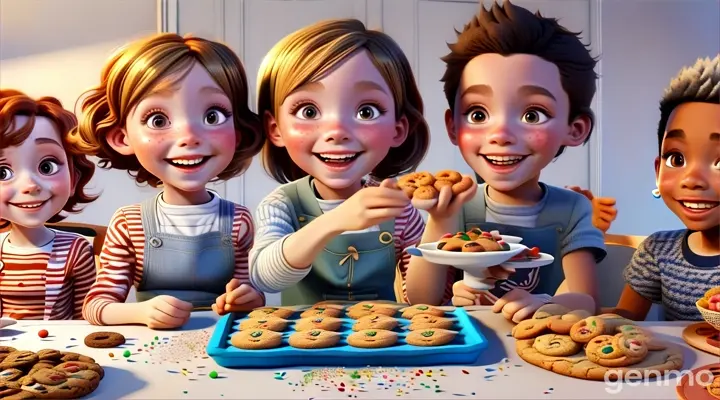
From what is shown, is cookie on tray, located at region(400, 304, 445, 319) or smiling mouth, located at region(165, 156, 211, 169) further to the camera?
smiling mouth, located at region(165, 156, 211, 169)

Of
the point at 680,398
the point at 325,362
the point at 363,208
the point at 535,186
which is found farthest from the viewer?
the point at 535,186

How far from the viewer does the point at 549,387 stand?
92 cm

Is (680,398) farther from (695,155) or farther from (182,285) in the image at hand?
(182,285)

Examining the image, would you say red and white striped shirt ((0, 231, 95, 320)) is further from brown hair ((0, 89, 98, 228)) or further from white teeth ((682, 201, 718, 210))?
white teeth ((682, 201, 718, 210))

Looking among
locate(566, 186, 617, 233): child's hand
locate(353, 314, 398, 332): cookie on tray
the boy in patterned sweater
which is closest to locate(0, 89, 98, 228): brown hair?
locate(353, 314, 398, 332): cookie on tray

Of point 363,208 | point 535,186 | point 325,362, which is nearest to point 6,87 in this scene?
point 363,208

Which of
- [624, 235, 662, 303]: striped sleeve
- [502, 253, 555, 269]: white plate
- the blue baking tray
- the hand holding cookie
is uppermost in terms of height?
the hand holding cookie

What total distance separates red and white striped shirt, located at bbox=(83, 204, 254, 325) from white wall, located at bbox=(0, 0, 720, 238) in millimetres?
44

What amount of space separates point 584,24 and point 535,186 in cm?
37

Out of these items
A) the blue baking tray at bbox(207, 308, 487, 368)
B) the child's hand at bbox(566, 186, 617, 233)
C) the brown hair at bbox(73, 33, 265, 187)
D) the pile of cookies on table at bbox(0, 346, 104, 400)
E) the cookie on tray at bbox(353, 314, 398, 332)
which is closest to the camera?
the pile of cookies on table at bbox(0, 346, 104, 400)

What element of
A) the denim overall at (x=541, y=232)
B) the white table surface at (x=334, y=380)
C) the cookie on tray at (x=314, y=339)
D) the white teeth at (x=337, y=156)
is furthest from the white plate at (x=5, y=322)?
the denim overall at (x=541, y=232)

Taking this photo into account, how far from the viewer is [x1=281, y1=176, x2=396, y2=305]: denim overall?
1.31m

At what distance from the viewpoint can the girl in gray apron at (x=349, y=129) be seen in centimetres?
130

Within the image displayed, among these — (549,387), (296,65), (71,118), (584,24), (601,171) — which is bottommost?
(549,387)
